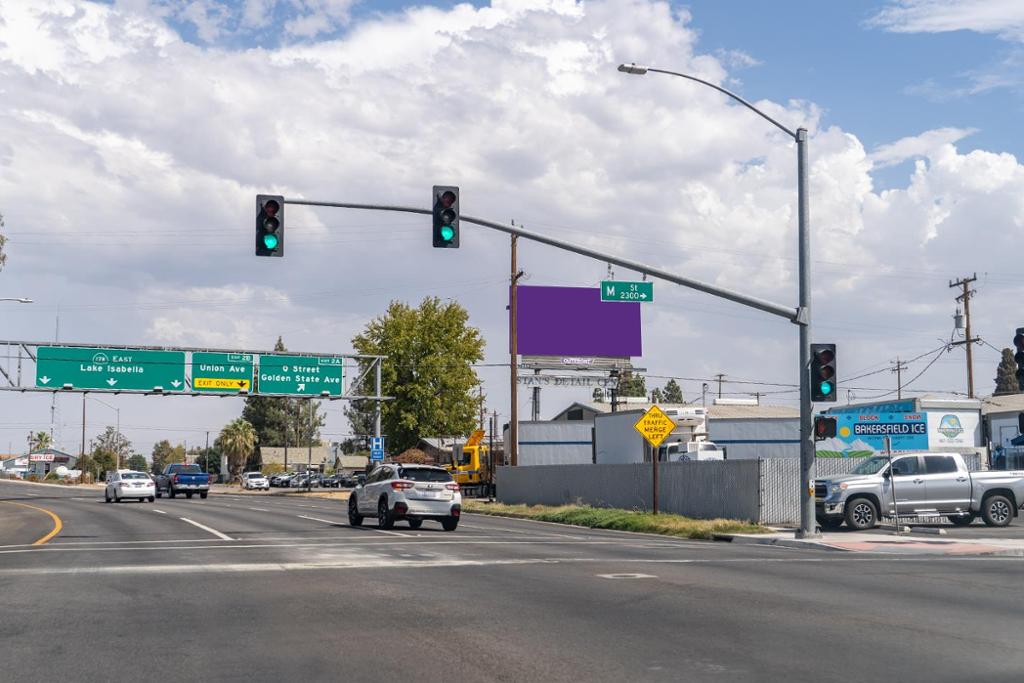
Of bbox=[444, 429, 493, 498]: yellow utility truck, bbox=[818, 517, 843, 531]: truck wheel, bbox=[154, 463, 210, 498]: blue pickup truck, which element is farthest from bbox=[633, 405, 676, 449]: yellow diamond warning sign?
bbox=[444, 429, 493, 498]: yellow utility truck

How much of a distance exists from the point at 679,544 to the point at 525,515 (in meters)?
15.7

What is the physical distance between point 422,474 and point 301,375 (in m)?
31.9

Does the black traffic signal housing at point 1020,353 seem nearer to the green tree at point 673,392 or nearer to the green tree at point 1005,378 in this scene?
the green tree at point 1005,378

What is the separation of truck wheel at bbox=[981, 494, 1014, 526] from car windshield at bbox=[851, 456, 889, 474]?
9.17 ft

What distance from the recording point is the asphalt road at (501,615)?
8633mm

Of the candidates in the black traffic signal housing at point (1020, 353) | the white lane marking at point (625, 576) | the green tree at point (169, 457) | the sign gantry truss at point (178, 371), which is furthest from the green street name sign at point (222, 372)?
the green tree at point (169, 457)

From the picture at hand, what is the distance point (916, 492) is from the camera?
27.5 m

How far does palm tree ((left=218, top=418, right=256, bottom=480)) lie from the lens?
131 meters

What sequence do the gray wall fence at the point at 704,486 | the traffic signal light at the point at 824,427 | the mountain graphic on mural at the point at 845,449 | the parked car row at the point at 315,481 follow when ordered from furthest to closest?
the parked car row at the point at 315,481, the mountain graphic on mural at the point at 845,449, the gray wall fence at the point at 704,486, the traffic signal light at the point at 824,427

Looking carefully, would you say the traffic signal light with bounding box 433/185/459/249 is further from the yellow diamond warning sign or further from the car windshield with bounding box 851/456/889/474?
the car windshield with bounding box 851/456/889/474

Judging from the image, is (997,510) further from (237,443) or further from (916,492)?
(237,443)

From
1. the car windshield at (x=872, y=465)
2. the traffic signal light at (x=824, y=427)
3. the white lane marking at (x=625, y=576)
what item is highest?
the traffic signal light at (x=824, y=427)

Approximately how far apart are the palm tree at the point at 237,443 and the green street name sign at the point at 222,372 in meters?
76.8

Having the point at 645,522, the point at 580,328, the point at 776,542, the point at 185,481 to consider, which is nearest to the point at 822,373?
the point at 776,542
